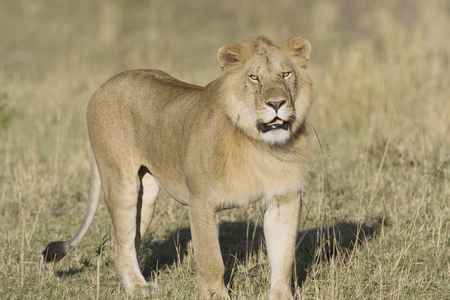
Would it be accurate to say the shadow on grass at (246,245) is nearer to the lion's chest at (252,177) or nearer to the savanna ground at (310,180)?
the savanna ground at (310,180)

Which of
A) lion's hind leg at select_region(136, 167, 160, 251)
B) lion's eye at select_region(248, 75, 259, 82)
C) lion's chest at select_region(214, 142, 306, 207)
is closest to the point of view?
lion's eye at select_region(248, 75, 259, 82)

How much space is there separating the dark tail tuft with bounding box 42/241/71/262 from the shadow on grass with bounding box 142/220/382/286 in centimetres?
61

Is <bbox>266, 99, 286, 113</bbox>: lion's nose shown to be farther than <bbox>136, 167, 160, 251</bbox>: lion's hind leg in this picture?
No

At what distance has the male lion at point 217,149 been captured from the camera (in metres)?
3.58

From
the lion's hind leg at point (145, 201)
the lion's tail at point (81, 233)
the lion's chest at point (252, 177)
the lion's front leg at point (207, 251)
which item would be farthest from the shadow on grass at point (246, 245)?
the lion's chest at point (252, 177)

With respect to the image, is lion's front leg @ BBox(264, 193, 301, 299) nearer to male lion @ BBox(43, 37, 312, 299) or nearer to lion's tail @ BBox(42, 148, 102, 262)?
male lion @ BBox(43, 37, 312, 299)

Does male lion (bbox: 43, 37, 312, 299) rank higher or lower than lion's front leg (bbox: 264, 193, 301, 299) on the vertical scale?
higher

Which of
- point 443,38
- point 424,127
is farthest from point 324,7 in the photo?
point 424,127

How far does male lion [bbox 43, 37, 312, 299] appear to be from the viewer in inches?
141

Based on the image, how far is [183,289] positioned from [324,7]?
16.9m

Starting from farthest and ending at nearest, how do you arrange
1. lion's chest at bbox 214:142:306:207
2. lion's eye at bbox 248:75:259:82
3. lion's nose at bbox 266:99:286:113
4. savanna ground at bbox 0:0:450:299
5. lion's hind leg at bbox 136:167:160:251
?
lion's hind leg at bbox 136:167:160:251 < savanna ground at bbox 0:0:450:299 < lion's chest at bbox 214:142:306:207 < lion's eye at bbox 248:75:259:82 < lion's nose at bbox 266:99:286:113

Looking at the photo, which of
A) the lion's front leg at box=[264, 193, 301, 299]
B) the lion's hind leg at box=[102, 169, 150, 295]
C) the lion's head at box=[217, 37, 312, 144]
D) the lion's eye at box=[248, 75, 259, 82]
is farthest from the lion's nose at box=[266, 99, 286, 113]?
the lion's hind leg at box=[102, 169, 150, 295]

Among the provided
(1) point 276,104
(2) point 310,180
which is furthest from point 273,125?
(2) point 310,180

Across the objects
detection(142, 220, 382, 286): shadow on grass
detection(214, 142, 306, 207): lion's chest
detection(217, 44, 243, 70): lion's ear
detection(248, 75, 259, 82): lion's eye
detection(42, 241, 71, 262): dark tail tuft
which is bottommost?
detection(142, 220, 382, 286): shadow on grass
